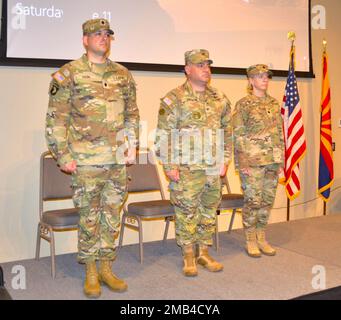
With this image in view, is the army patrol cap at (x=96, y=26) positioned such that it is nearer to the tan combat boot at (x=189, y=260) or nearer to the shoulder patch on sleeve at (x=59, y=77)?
the shoulder patch on sleeve at (x=59, y=77)

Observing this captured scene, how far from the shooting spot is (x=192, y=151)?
3439 millimetres

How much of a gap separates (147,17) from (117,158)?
1.86m

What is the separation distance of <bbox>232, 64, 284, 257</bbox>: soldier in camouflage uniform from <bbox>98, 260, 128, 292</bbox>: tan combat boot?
1314mm

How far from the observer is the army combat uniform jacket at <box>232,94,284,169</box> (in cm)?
380

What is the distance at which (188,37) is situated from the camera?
460 centimetres

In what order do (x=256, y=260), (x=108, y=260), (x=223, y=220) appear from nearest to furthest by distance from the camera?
1. (x=108, y=260)
2. (x=256, y=260)
3. (x=223, y=220)

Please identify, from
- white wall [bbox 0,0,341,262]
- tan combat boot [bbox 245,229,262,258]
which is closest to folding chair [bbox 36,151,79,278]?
white wall [bbox 0,0,341,262]

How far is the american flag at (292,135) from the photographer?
485cm

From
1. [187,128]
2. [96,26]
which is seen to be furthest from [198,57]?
[96,26]

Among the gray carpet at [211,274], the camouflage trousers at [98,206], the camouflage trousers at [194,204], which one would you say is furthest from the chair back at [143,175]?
the camouflage trousers at [98,206]

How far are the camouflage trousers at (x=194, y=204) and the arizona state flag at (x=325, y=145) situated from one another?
232 cm
